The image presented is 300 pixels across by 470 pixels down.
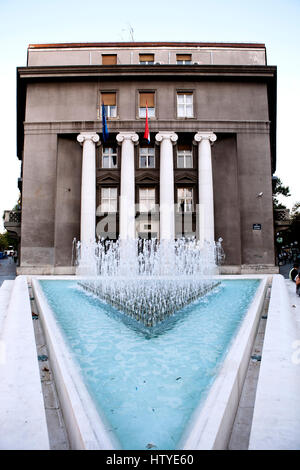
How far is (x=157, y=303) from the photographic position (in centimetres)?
746

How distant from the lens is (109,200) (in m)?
20.7

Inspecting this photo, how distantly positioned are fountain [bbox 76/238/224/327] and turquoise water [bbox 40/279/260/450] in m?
0.74

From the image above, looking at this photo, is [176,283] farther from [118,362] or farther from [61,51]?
[61,51]

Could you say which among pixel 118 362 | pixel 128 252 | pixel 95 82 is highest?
pixel 95 82

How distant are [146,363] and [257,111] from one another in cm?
1998

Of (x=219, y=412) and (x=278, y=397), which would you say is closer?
(x=219, y=412)

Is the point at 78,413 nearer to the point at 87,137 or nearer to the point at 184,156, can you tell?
the point at 87,137

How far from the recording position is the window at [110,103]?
66.8ft

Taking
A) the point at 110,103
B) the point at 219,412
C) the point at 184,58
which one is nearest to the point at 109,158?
the point at 110,103

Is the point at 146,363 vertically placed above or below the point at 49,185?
below

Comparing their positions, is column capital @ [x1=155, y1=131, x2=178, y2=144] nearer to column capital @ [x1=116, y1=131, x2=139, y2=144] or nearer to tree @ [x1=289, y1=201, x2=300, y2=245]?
column capital @ [x1=116, y1=131, x2=139, y2=144]

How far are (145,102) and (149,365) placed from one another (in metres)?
19.4
